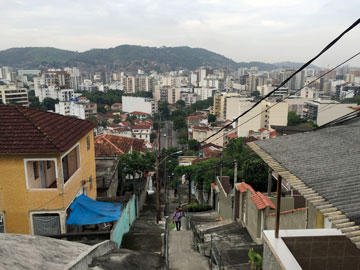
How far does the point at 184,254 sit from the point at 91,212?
12.4 feet

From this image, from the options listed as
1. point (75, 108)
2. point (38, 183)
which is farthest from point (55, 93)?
point (38, 183)

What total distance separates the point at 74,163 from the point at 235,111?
75293mm

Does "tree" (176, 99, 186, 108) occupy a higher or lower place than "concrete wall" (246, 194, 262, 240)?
lower

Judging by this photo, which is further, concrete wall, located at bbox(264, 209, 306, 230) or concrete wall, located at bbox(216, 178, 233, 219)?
concrete wall, located at bbox(216, 178, 233, 219)

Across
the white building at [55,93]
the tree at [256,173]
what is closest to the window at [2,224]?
the tree at [256,173]

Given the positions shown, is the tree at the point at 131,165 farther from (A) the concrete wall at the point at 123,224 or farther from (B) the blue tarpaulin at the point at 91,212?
(B) the blue tarpaulin at the point at 91,212

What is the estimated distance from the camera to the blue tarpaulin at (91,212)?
10477mm

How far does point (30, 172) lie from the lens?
1105 centimetres

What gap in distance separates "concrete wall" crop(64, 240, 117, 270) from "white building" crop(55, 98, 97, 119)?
8865 centimetres

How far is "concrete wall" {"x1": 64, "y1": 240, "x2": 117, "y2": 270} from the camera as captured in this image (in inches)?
187

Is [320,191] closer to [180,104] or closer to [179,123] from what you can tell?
[179,123]

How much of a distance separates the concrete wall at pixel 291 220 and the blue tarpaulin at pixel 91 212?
211 inches

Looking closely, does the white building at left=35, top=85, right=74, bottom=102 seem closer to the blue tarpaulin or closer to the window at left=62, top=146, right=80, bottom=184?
the window at left=62, top=146, right=80, bottom=184

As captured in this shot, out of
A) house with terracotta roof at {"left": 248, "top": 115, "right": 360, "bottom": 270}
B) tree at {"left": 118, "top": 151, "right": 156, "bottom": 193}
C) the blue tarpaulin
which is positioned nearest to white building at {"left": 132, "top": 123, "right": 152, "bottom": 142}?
tree at {"left": 118, "top": 151, "right": 156, "bottom": 193}
